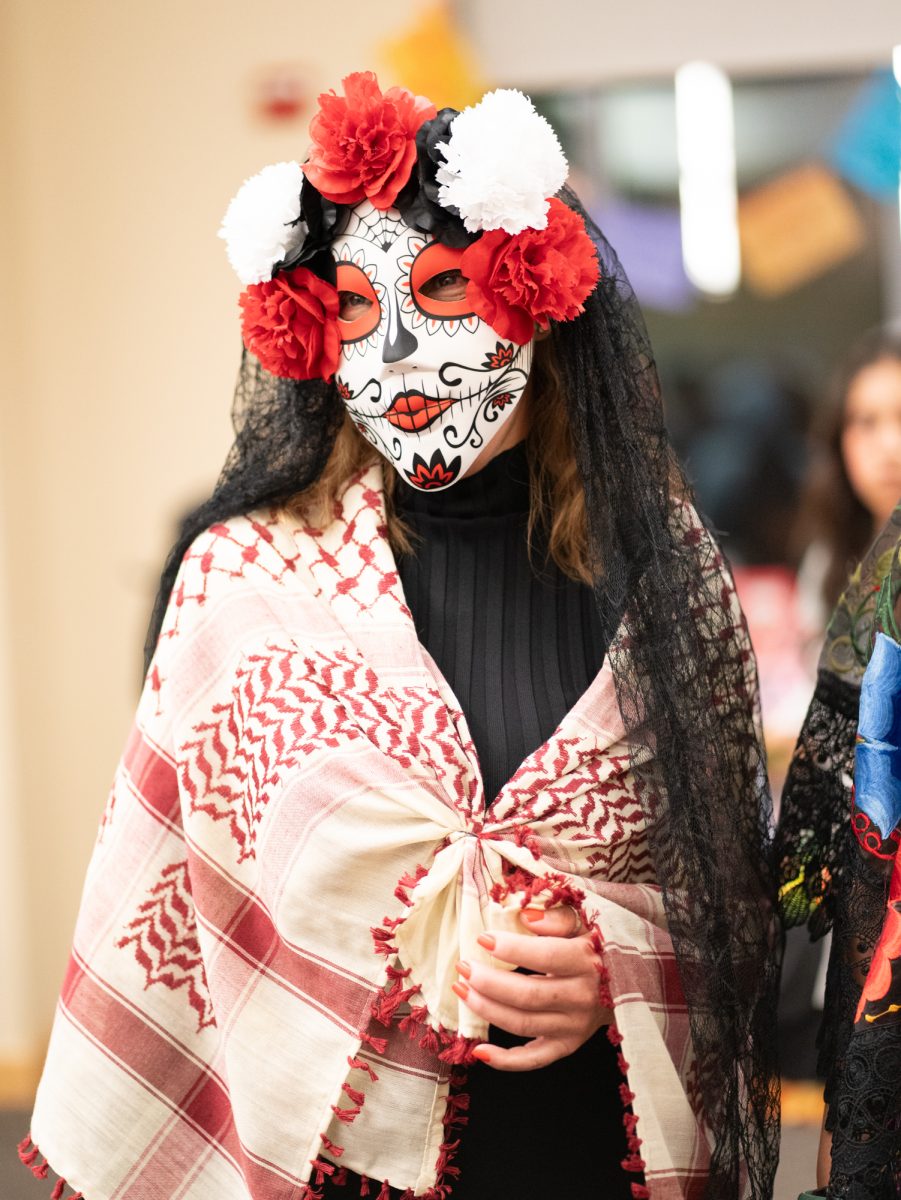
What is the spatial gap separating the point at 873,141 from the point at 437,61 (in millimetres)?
1236

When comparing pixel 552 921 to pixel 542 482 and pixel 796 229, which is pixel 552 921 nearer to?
pixel 542 482

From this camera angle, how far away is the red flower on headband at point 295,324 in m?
1.75

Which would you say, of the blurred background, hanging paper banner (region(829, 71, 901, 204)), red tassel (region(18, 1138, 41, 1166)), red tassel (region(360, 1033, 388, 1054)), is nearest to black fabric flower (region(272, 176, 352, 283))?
red tassel (region(360, 1033, 388, 1054))

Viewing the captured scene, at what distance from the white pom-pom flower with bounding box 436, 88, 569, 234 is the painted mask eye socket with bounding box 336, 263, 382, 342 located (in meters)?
0.14

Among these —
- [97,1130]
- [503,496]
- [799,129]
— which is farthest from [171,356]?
[97,1130]

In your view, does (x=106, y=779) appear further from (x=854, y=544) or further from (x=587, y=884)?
(x=587, y=884)

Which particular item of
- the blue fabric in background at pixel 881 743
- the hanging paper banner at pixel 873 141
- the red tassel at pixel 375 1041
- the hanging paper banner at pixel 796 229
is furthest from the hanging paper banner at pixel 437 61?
the red tassel at pixel 375 1041

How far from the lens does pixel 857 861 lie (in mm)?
1643

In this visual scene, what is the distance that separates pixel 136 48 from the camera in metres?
4.27

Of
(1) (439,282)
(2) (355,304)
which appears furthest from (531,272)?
(2) (355,304)

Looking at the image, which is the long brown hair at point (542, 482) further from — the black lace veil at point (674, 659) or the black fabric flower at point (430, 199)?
the black fabric flower at point (430, 199)

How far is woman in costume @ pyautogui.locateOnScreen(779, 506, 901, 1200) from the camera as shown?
5.00 feet

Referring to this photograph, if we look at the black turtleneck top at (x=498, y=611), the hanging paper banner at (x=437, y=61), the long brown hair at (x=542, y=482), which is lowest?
the black turtleneck top at (x=498, y=611)

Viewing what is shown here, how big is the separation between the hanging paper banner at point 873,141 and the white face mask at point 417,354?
2602 millimetres
